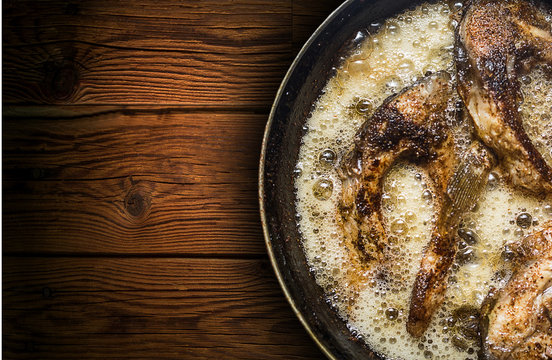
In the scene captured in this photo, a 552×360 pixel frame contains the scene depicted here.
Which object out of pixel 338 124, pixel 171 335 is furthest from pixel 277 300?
pixel 338 124

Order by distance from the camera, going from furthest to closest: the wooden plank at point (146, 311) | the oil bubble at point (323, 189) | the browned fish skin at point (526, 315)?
the wooden plank at point (146, 311) < the oil bubble at point (323, 189) < the browned fish skin at point (526, 315)

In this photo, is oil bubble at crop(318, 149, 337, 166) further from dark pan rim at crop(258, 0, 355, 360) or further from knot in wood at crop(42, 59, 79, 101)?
knot in wood at crop(42, 59, 79, 101)

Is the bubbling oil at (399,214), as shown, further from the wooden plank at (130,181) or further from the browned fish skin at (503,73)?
the wooden plank at (130,181)

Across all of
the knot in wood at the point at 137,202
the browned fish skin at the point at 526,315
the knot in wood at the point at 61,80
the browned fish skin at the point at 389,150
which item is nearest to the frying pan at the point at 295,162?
the browned fish skin at the point at 389,150

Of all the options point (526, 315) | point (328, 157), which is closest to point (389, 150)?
point (328, 157)

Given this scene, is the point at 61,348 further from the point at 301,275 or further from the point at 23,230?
the point at 301,275

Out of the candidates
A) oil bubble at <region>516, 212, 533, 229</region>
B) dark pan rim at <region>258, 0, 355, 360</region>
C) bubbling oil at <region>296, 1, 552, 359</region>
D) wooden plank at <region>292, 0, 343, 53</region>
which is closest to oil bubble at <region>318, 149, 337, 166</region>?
bubbling oil at <region>296, 1, 552, 359</region>

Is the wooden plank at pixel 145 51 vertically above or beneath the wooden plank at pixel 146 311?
above
